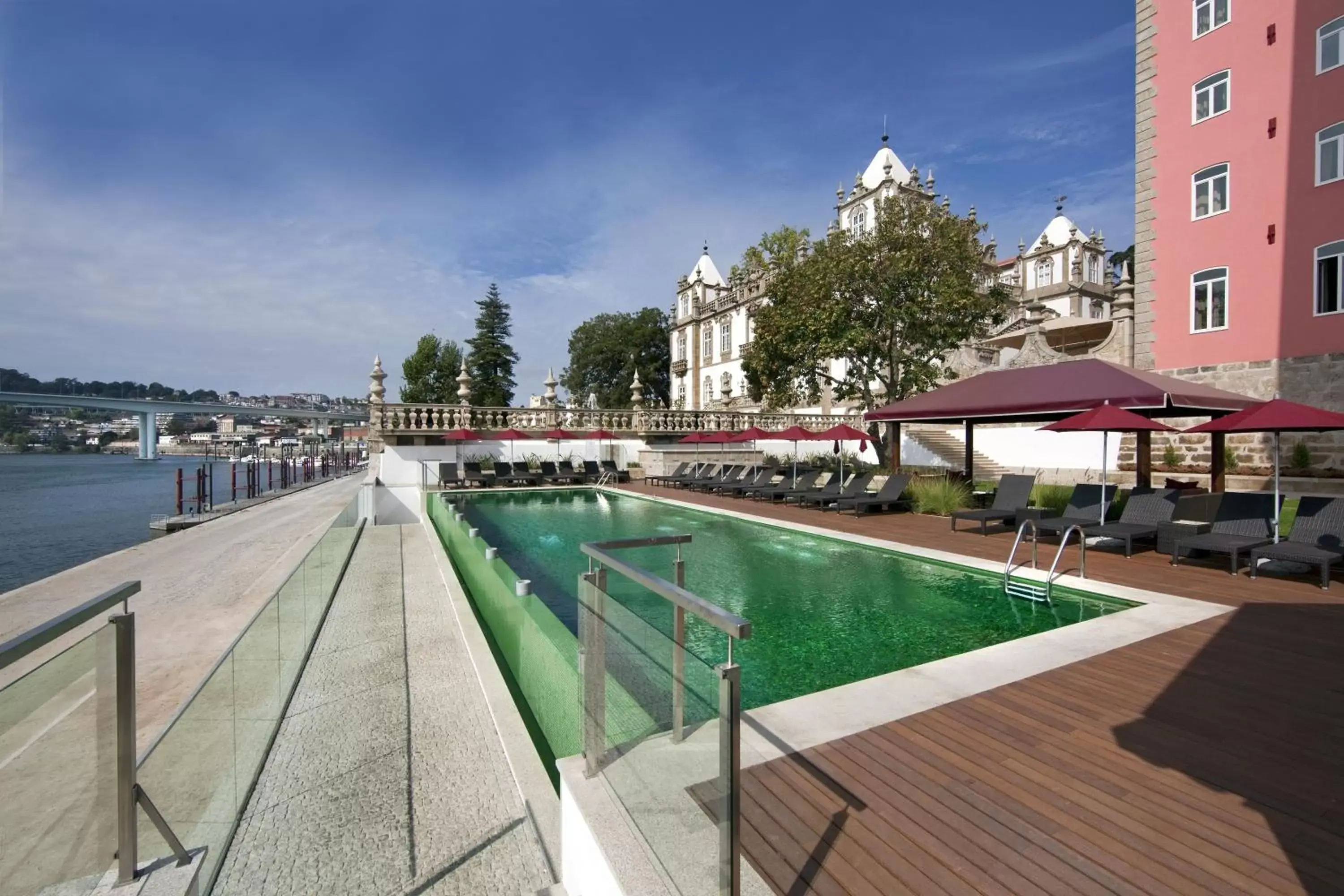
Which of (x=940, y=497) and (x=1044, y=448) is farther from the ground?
(x=1044, y=448)

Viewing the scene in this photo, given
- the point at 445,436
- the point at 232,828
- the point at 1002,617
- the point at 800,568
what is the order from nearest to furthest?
1. the point at 232,828
2. the point at 1002,617
3. the point at 800,568
4. the point at 445,436

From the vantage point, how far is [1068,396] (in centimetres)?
1011

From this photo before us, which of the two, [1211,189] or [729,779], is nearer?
[729,779]

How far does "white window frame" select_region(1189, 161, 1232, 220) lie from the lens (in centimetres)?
1669

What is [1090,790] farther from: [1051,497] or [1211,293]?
[1211,293]

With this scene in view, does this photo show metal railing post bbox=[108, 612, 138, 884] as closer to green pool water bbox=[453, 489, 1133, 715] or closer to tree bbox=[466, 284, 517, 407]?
green pool water bbox=[453, 489, 1133, 715]

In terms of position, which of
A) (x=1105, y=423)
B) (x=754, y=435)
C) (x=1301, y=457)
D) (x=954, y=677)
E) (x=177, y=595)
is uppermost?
(x=1105, y=423)

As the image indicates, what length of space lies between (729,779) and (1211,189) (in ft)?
73.9

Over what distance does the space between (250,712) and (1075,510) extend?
10.4 m

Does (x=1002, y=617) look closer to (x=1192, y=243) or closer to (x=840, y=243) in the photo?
(x=840, y=243)

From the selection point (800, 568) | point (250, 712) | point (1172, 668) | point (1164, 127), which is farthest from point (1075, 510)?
point (1164, 127)

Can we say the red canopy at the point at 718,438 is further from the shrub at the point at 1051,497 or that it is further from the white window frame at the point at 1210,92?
the white window frame at the point at 1210,92

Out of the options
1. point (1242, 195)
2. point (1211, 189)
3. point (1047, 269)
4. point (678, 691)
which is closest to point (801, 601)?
point (678, 691)

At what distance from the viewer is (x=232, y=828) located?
354 cm
